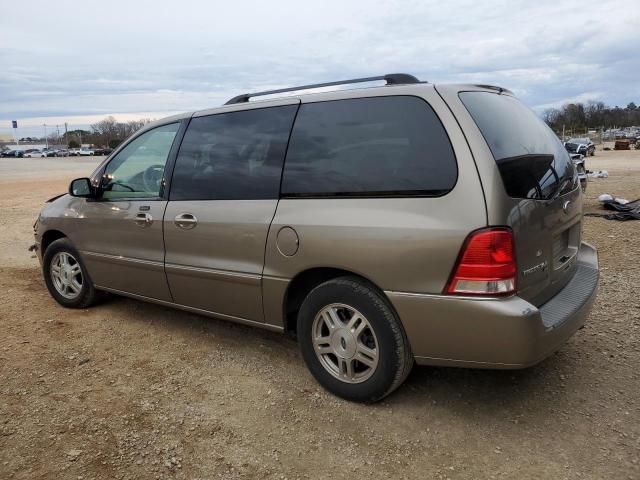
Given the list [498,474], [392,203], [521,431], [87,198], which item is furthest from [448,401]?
[87,198]

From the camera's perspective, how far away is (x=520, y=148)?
9.81 feet

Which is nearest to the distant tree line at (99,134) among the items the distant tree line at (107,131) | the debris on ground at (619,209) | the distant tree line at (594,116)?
the distant tree line at (107,131)

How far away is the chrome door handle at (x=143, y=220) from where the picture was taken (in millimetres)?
4105

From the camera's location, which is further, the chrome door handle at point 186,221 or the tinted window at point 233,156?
the chrome door handle at point 186,221

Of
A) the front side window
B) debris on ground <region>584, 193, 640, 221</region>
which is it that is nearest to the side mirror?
the front side window

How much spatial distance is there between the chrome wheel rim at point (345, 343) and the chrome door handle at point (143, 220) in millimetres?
1659

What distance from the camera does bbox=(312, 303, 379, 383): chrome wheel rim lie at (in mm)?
3078

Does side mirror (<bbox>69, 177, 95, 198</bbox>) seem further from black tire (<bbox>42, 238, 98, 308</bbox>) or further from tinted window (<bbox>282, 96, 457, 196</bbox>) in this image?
tinted window (<bbox>282, 96, 457, 196</bbox>)

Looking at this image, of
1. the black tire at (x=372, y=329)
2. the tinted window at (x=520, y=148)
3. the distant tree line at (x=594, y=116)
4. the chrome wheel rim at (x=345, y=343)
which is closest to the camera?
the tinted window at (x=520, y=148)

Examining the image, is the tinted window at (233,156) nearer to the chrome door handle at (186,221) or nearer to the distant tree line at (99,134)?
the chrome door handle at (186,221)

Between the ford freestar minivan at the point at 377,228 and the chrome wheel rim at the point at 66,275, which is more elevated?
the ford freestar minivan at the point at 377,228

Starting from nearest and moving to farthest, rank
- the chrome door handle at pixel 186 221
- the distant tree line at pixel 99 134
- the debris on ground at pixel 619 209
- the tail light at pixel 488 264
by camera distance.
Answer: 1. the tail light at pixel 488 264
2. the chrome door handle at pixel 186 221
3. the debris on ground at pixel 619 209
4. the distant tree line at pixel 99 134

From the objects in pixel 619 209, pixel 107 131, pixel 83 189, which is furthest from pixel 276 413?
pixel 107 131

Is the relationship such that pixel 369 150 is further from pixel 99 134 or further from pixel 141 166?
pixel 99 134
